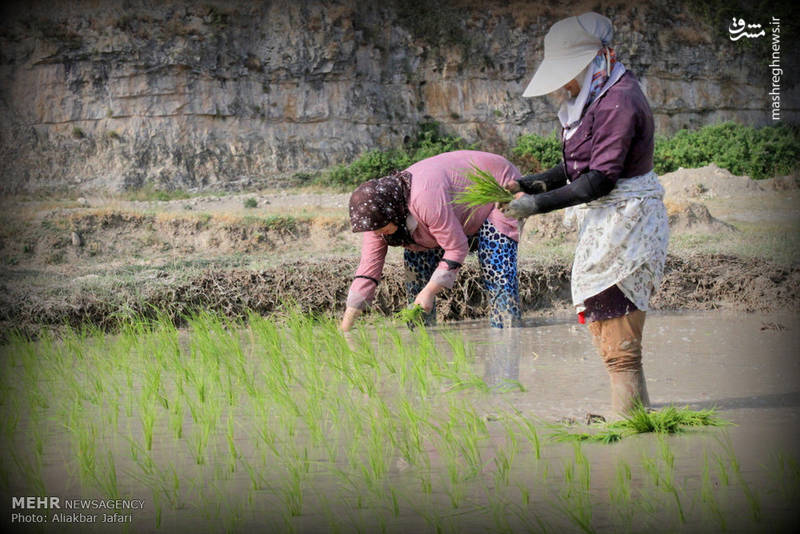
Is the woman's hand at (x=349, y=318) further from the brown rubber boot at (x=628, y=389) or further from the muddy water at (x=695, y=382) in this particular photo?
the brown rubber boot at (x=628, y=389)

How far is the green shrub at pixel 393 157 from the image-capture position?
1894 centimetres

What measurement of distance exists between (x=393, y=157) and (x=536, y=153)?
11.6ft

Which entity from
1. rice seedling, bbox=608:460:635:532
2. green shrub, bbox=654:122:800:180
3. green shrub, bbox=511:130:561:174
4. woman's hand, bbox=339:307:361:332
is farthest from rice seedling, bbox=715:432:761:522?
green shrub, bbox=511:130:561:174

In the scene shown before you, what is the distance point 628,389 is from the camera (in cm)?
303

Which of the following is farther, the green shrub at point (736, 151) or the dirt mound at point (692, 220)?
the green shrub at point (736, 151)

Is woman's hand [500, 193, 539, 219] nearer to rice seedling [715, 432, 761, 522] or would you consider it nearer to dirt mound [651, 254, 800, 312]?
rice seedling [715, 432, 761, 522]

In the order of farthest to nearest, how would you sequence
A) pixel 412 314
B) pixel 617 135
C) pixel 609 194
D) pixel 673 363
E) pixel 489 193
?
pixel 673 363
pixel 412 314
pixel 489 193
pixel 609 194
pixel 617 135

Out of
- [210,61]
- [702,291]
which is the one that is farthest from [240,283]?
[210,61]

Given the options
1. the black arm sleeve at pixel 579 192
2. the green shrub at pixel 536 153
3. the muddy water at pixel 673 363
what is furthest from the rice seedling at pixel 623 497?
the green shrub at pixel 536 153

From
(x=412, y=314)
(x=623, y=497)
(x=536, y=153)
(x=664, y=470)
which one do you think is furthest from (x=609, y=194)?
(x=536, y=153)

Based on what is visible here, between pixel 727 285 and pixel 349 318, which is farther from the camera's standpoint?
pixel 727 285

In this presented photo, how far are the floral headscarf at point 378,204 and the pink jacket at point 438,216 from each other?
6 cm

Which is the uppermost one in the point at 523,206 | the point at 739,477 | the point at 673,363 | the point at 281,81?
the point at 281,81

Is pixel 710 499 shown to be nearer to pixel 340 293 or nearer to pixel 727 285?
pixel 340 293
